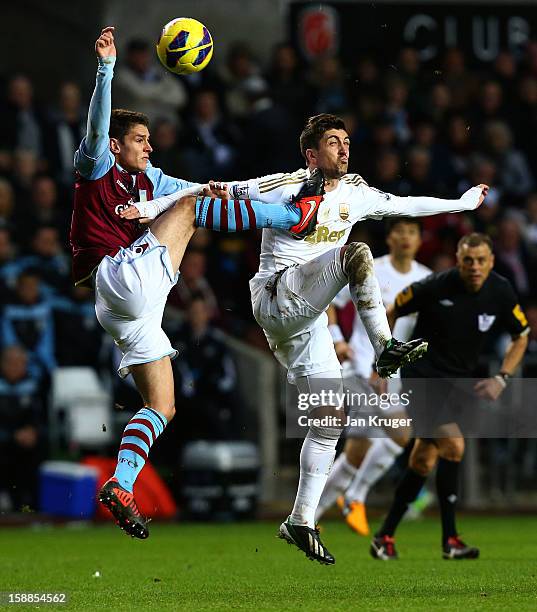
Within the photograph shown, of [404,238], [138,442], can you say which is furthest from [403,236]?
[138,442]

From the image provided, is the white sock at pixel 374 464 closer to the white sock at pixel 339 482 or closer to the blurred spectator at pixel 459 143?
the white sock at pixel 339 482

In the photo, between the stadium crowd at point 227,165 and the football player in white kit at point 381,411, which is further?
the stadium crowd at point 227,165

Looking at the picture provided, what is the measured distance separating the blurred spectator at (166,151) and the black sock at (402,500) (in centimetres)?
553

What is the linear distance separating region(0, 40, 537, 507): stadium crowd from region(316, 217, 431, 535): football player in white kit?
8.02 ft

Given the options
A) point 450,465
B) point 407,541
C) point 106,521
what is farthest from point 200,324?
point 450,465

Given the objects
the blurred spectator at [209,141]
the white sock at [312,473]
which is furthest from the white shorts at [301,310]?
the blurred spectator at [209,141]

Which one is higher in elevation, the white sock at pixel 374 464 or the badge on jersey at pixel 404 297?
the badge on jersey at pixel 404 297

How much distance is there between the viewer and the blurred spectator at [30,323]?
13.7m

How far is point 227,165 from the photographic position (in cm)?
1522

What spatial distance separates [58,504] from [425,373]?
15.6ft

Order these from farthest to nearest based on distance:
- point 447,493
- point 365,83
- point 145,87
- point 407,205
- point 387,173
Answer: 1. point 365,83
2. point 145,87
3. point 387,173
4. point 447,493
5. point 407,205

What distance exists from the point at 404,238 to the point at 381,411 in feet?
4.56

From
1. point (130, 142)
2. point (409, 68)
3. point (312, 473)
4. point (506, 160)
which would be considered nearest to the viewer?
point (130, 142)

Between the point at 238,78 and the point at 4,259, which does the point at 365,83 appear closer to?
the point at 238,78
